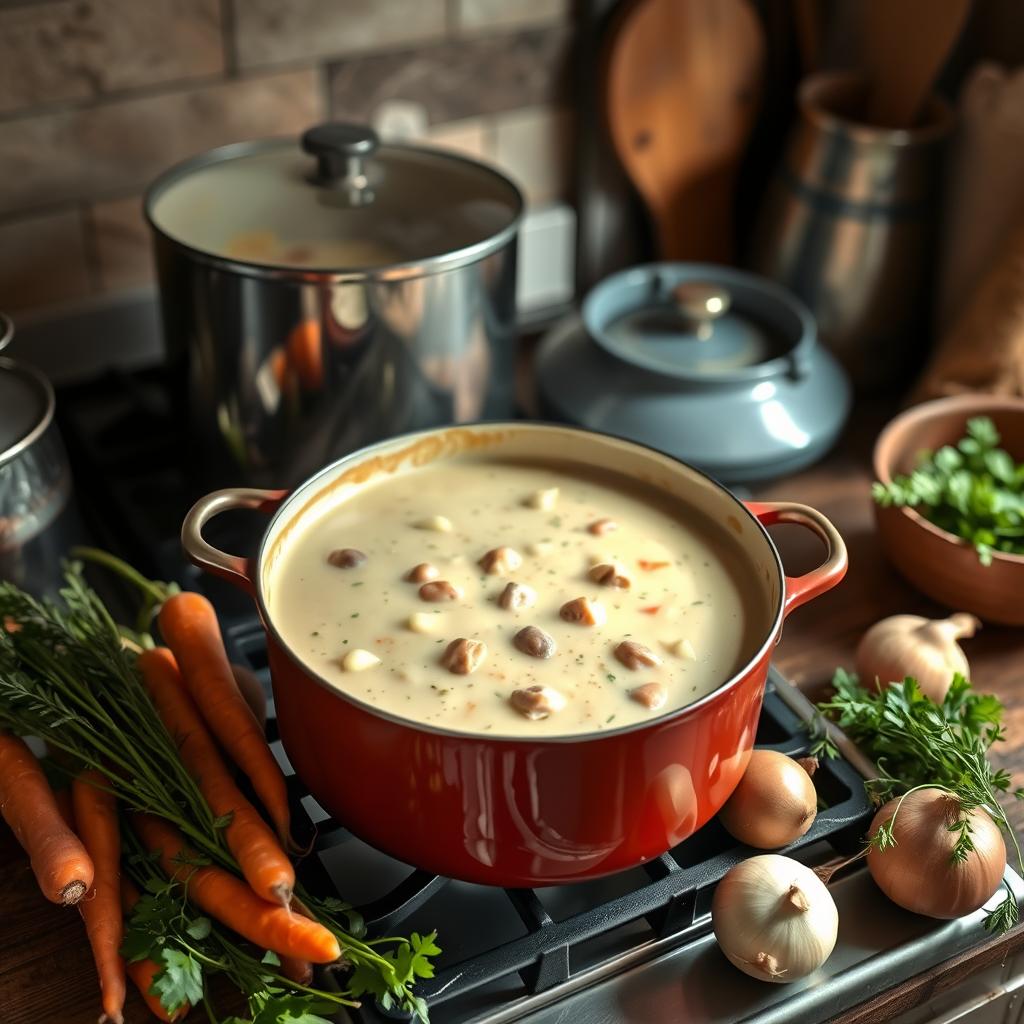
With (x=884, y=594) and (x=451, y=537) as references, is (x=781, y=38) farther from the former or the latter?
(x=451, y=537)

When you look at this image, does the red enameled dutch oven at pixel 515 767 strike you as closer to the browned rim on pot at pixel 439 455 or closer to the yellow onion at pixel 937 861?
the browned rim on pot at pixel 439 455

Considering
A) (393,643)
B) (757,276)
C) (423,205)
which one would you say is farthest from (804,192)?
(393,643)

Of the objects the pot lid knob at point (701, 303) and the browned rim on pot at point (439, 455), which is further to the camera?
the pot lid knob at point (701, 303)

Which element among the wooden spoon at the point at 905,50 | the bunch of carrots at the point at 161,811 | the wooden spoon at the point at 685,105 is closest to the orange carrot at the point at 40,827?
the bunch of carrots at the point at 161,811

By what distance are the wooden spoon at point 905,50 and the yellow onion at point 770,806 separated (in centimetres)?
86

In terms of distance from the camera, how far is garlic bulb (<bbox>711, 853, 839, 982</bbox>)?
0.81 meters

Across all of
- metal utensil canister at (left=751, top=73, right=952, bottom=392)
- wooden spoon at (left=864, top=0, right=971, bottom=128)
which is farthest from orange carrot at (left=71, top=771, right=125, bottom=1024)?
wooden spoon at (left=864, top=0, right=971, bottom=128)

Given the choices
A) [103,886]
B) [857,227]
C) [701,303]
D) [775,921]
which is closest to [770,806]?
[775,921]

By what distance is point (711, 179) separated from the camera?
5.07 ft

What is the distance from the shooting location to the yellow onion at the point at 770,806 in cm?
89

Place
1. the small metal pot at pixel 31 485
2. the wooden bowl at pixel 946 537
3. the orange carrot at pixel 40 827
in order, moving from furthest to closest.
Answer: the wooden bowl at pixel 946 537, the small metal pot at pixel 31 485, the orange carrot at pixel 40 827

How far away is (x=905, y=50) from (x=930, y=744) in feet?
2.84

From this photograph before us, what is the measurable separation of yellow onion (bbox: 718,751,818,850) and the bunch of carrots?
0.24m

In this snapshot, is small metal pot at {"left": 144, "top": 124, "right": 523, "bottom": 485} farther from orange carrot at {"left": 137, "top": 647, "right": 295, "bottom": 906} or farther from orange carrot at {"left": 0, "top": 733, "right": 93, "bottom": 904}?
orange carrot at {"left": 0, "top": 733, "right": 93, "bottom": 904}
